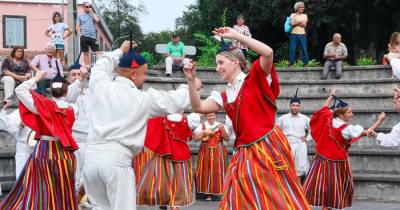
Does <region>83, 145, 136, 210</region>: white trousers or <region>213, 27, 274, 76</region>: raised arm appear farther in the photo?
<region>83, 145, 136, 210</region>: white trousers

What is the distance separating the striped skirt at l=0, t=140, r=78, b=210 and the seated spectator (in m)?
9.86

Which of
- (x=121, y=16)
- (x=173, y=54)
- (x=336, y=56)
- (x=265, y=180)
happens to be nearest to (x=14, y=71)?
(x=173, y=54)

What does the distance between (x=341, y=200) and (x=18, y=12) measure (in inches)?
1312

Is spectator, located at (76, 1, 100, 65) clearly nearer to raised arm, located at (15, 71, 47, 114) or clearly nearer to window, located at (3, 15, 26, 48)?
raised arm, located at (15, 71, 47, 114)

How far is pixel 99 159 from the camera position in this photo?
5.52m

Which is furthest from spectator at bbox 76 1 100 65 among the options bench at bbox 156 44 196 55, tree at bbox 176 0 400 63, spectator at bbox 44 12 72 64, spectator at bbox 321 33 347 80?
tree at bbox 176 0 400 63

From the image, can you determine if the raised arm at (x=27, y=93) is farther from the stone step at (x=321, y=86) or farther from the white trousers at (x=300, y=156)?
the stone step at (x=321, y=86)

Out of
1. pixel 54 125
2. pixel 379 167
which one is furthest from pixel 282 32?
pixel 54 125

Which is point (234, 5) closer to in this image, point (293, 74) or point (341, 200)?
point (293, 74)

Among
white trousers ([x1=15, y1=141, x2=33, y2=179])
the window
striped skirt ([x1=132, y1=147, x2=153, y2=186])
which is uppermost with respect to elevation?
the window

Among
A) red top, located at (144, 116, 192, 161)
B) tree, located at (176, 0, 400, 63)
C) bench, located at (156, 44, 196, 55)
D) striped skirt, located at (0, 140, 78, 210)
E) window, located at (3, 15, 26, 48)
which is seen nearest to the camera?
striped skirt, located at (0, 140, 78, 210)

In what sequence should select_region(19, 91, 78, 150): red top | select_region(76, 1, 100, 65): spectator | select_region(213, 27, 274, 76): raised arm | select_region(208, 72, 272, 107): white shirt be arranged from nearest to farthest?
select_region(213, 27, 274, 76): raised arm, select_region(208, 72, 272, 107): white shirt, select_region(19, 91, 78, 150): red top, select_region(76, 1, 100, 65): spectator

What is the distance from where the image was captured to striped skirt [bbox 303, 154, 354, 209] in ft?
33.4

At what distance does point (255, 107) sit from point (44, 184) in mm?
3701
